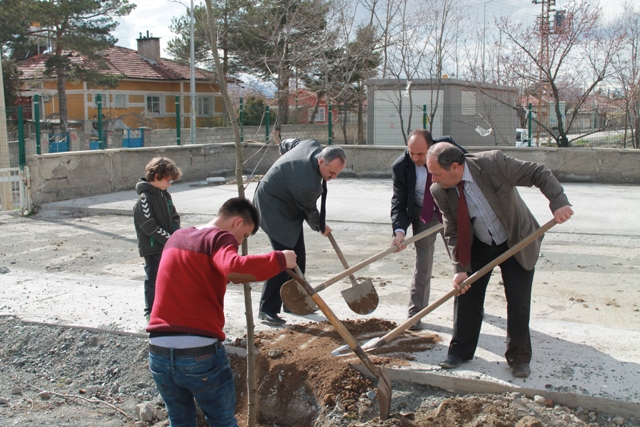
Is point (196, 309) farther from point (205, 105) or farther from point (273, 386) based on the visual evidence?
point (205, 105)

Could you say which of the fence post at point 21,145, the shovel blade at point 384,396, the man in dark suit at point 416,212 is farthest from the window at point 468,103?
the shovel blade at point 384,396

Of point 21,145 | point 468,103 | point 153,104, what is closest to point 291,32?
point 468,103

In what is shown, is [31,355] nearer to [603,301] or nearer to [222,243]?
[222,243]

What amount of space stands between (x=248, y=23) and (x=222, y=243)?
81.1ft

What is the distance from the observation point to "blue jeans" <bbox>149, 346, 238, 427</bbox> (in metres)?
2.88

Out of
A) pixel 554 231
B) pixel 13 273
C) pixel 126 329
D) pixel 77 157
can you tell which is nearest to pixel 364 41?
pixel 77 157

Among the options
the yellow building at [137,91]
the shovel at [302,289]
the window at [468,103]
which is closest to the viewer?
the shovel at [302,289]

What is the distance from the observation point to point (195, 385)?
2.89 meters

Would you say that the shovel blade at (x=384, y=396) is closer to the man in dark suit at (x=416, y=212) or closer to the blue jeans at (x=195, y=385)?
the blue jeans at (x=195, y=385)

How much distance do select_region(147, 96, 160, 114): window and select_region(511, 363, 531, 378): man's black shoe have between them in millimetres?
39171

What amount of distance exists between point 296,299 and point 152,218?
1.27 m

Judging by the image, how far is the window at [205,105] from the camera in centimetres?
4266

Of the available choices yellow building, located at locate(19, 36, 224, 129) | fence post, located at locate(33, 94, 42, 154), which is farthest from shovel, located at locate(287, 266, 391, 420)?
yellow building, located at locate(19, 36, 224, 129)

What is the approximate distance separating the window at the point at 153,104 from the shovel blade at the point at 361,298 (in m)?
37.7
